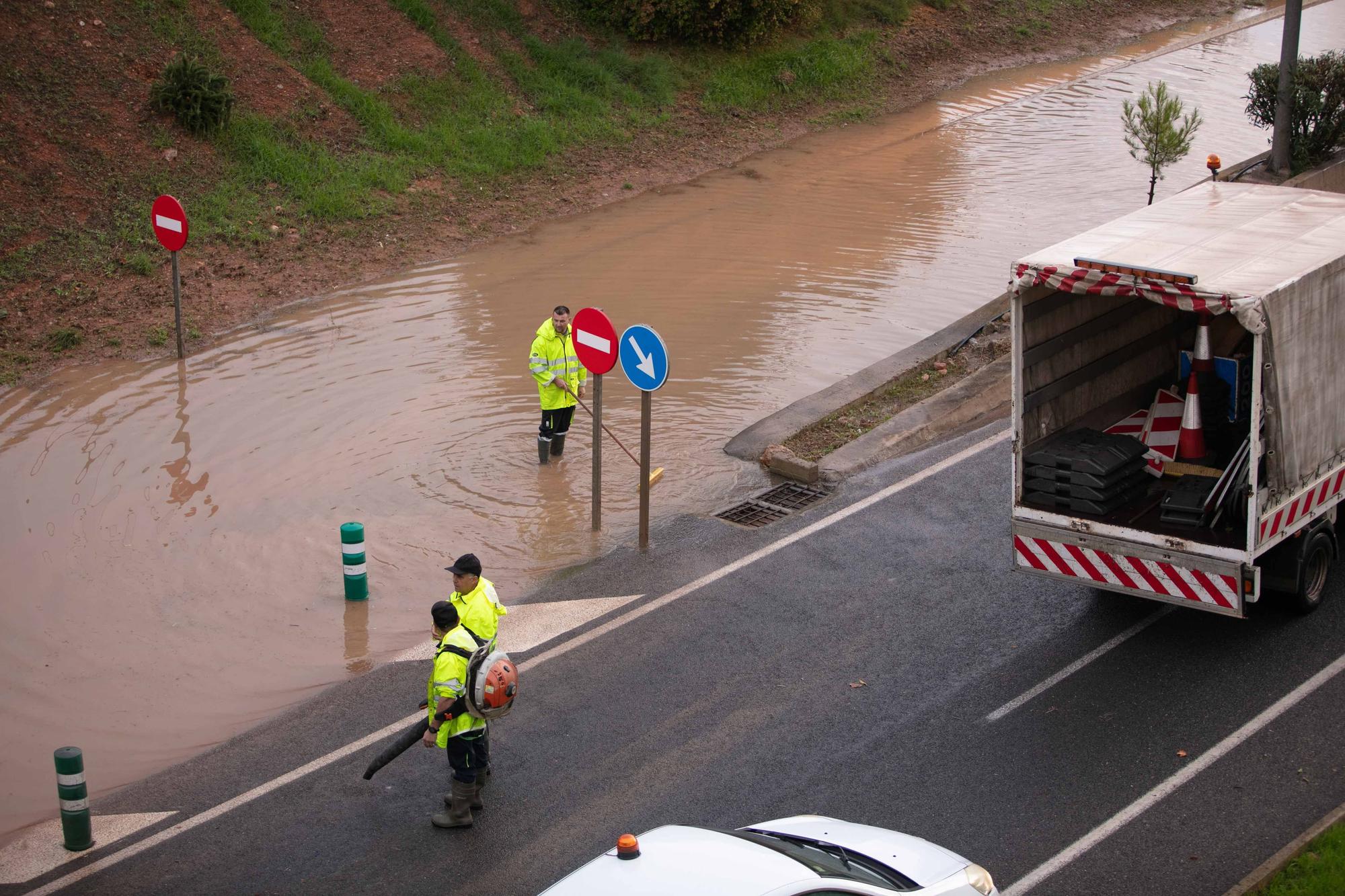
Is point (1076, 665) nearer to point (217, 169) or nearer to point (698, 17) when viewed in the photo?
point (217, 169)

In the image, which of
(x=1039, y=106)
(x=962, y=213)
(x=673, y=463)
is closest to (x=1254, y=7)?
(x=1039, y=106)

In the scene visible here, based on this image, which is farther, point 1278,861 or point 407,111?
point 407,111

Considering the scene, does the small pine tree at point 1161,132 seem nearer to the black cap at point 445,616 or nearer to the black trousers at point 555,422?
the black trousers at point 555,422

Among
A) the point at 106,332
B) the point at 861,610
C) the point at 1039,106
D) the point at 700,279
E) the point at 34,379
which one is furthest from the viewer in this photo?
the point at 1039,106

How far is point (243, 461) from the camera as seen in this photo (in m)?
12.5

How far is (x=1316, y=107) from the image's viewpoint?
1819 centimetres

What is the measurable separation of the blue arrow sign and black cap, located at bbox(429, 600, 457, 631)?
3210mm

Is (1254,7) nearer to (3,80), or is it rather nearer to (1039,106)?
(1039,106)

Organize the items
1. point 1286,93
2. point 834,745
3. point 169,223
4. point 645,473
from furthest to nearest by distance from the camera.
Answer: point 1286,93
point 169,223
point 645,473
point 834,745

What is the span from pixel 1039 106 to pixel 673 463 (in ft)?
52.4

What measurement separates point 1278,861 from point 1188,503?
2.66 metres

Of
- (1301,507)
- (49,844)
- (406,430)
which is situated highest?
(1301,507)

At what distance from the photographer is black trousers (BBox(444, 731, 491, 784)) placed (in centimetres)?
758

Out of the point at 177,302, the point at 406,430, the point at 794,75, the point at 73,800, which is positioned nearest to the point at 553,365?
the point at 406,430
